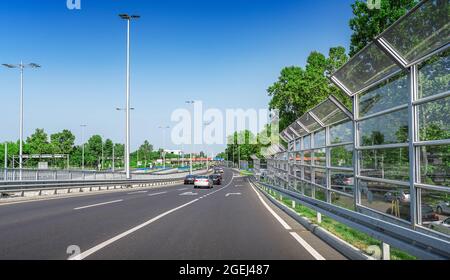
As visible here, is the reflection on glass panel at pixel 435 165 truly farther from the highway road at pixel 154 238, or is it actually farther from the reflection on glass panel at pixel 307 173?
the reflection on glass panel at pixel 307 173

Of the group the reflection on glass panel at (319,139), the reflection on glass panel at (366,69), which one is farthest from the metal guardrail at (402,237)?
the reflection on glass panel at (319,139)

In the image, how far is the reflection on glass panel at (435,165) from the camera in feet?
18.8

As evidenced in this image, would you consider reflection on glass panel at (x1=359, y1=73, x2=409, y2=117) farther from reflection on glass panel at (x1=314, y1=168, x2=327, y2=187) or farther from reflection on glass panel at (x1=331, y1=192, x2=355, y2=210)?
reflection on glass panel at (x1=314, y1=168, x2=327, y2=187)

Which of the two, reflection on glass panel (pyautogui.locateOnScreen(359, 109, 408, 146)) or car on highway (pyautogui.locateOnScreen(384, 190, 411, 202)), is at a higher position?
reflection on glass panel (pyautogui.locateOnScreen(359, 109, 408, 146))

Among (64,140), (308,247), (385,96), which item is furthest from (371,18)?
(64,140)

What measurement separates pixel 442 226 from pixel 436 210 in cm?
24

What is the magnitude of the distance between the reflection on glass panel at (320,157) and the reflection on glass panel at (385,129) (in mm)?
3570

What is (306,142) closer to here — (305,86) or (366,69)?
(366,69)

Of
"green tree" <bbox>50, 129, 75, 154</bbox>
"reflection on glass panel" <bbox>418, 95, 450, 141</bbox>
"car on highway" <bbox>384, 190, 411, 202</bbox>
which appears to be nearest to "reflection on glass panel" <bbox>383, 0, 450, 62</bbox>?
"reflection on glass panel" <bbox>418, 95, 450, 141</bbox>

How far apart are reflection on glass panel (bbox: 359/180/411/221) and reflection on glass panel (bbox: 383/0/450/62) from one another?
219cm

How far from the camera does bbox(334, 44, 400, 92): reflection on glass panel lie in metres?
7.60
